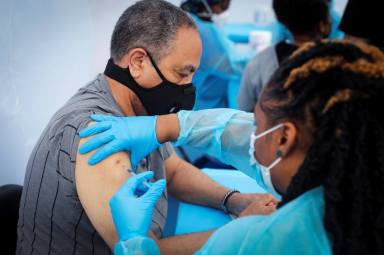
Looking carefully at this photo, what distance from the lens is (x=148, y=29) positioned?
1.16 metres

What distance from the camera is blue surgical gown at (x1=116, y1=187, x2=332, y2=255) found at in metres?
0.70

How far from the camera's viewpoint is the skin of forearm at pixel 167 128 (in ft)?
3.80

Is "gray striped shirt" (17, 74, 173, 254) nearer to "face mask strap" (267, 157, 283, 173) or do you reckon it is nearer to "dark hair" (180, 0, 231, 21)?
"face mask strap" (267, 157, 283, 173)

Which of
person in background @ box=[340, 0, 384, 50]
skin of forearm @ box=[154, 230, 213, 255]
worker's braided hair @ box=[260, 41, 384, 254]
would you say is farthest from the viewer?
person in background @ box=[340, 0, 384, 50]

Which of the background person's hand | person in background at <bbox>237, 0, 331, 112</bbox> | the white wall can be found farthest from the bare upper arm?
person in background at <bbox>237, 0, 331, 112</bbox>

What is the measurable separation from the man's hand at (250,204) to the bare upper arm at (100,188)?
0.43m

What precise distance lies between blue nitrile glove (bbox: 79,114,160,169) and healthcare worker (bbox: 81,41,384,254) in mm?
279

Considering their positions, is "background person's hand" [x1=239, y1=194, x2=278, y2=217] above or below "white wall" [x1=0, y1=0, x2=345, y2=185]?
below

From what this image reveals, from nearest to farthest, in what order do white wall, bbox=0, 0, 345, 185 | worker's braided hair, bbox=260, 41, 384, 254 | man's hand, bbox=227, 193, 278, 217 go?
worker's braided hair, bbox=260, 41, 384, 254 → man's hand, bbox=227, 193, 278, 217 → white wall, bbox=0, 0, 345, 185

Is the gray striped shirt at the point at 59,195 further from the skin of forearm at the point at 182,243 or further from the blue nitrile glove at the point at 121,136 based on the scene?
the skin of forearm at the point at 182,243

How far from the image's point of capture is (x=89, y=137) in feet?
3.29

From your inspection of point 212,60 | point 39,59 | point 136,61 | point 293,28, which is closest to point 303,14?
point 293,28

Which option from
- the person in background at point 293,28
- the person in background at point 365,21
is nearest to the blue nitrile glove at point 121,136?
the person in background at point 293,28

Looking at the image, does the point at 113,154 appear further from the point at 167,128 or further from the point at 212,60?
the point at 212,60
